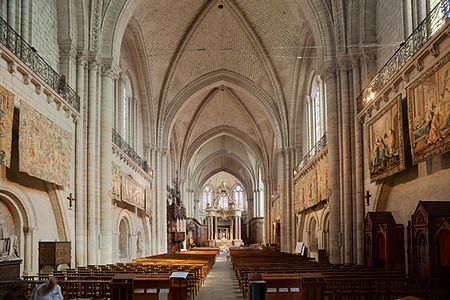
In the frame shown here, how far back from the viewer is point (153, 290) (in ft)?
32.5

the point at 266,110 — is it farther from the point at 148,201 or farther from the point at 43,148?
the point at 43,148

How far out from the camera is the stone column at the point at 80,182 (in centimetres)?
1855

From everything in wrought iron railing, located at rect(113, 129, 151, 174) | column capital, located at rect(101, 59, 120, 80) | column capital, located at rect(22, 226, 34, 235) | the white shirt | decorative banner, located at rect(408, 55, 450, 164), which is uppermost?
column capital, located at rect(101, 59, 120, 80)

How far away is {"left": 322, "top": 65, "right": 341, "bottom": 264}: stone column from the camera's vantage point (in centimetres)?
1933

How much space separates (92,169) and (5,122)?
7.02 meters

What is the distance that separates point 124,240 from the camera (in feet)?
91.3

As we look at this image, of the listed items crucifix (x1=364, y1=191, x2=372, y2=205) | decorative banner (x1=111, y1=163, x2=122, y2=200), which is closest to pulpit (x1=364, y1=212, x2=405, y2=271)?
crucifix (x1=364, y1=191, x2=372, y2=205)

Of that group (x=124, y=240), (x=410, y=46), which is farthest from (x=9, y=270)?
(x=124, y=240)

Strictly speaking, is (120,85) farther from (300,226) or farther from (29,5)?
(300,226)

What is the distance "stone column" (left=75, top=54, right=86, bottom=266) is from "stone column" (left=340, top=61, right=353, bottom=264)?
29.4 ft

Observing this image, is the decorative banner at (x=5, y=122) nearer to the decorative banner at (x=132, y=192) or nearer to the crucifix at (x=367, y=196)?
the crucifix at (x=367, y=196)

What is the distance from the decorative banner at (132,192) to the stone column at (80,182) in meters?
5.67

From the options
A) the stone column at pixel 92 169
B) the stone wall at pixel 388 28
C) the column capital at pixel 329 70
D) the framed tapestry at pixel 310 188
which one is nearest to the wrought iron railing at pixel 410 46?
the stone wall at pixel 388 28

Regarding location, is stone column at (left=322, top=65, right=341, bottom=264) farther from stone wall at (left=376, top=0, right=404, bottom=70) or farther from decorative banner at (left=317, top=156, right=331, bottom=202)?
stone wall at (left=376, top=0, right=404, bottom=70)
